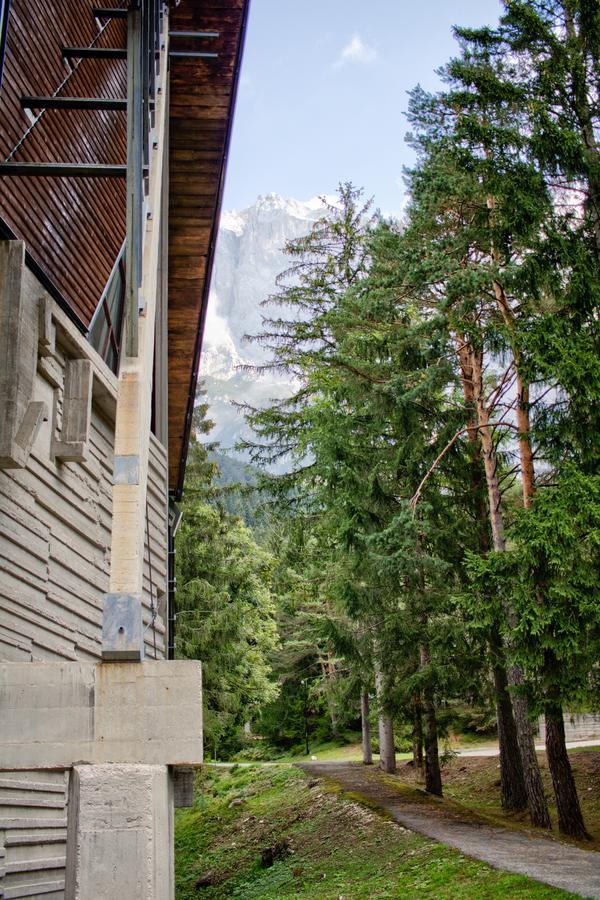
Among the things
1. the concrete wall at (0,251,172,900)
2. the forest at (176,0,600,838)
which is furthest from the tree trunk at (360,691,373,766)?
the concrete wall at (0,251,172,900)

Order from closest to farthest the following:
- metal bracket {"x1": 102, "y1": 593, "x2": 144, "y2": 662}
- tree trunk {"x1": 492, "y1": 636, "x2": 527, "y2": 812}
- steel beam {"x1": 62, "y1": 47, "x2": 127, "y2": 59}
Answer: metal bracket {"x1": 102, "y1": 593, "x2": 144, "y2": 662}, steel beam {"x1": 62, "y1": 47, "x2": 127, "y2": 59}, tree trunk {"x1": 492, "y1": 636, "x2": 527, "y2": 812}

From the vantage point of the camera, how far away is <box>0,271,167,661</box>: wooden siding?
527cm

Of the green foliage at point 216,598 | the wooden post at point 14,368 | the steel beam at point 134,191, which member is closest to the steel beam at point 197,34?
the steel beam at point 134,191

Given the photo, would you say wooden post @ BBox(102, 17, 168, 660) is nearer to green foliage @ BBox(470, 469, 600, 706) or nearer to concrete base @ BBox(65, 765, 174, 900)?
concrete base @ BBox(65, 765, 174, 900)

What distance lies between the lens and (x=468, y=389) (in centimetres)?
1573

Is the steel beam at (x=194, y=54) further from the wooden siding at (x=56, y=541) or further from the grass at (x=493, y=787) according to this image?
the grass at (x=493, y=787)

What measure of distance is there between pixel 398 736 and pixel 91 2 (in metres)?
26.5

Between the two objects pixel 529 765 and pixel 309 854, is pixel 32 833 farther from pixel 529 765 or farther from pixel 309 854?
pixel 529 765

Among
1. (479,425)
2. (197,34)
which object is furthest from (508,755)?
(197,34)

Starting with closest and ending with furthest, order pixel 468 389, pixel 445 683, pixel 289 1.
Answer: pixel 445 683
pixel 468 389
pixel 289 1

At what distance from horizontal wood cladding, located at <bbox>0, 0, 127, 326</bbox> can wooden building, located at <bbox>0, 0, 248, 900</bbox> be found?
0.9 inches

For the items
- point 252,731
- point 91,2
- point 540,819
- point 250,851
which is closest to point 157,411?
point 91,2

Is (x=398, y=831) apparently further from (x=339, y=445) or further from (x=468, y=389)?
(x=468, y=389)

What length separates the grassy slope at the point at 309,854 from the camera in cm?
859
